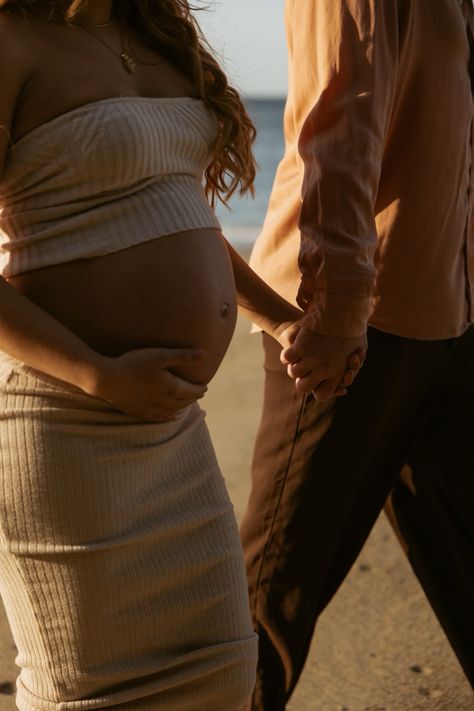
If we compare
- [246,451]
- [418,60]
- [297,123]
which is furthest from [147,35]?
[246,451]

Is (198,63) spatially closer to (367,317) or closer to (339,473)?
(367,317)

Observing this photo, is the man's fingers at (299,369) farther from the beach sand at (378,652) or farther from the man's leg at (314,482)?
the beach sand at (378,652)

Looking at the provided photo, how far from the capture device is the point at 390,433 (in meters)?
2.59

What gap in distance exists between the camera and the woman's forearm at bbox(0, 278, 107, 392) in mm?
1865

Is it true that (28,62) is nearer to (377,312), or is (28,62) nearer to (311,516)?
(377,312)

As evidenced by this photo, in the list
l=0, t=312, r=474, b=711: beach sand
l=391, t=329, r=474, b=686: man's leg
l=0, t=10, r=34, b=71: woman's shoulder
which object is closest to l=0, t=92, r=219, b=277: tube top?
l=0, t=10, r=34, b=71: woman's shoulder

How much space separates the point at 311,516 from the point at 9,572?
0.81 m

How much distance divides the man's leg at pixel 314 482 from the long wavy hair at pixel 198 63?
1.58 feet

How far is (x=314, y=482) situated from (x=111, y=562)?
0.71 meters

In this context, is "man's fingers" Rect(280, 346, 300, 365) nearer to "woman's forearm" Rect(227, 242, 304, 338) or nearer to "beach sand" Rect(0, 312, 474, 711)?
"woman's forearm" Rect(227, 242, 304, 338)

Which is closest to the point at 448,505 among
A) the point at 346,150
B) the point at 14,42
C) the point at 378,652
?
the point at 378,652

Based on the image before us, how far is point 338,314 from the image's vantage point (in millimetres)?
2271

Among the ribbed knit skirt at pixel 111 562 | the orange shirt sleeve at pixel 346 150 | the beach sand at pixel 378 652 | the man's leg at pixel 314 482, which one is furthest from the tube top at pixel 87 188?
the beach sand at pixel 378 652

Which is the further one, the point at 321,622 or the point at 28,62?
the point at 321,622
